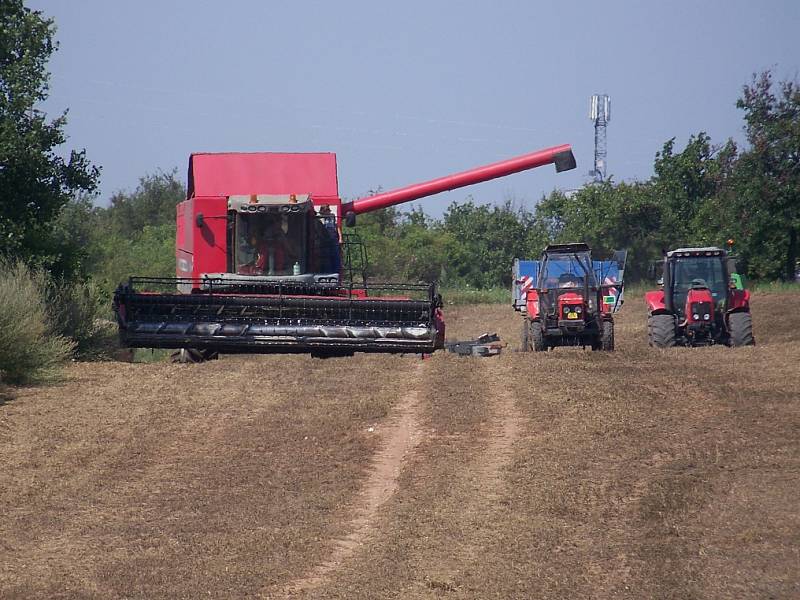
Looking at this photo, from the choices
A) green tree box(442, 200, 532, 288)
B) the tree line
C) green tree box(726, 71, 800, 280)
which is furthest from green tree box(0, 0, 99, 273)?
green tree box(442, 200, 532, 288)

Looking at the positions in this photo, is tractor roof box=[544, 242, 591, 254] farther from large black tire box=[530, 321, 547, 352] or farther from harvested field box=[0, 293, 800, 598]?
harvested field box=[0, 293, 800, 598]

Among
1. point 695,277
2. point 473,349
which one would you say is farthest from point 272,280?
point 695,277

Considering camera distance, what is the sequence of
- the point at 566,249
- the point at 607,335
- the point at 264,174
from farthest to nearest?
the point at 566,249
the point at 607,335
the point at 264,174

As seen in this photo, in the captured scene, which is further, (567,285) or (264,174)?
(567,285)

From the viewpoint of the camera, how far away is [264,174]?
58.0 feet

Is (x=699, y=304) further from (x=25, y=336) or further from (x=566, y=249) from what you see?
(x=25, y=336)

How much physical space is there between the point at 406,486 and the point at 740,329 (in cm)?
1345

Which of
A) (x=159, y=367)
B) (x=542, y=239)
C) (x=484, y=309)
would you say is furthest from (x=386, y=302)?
(x=542, y=239)

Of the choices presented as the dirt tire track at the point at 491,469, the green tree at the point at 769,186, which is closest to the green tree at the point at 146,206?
the green tree at the point at 769,186

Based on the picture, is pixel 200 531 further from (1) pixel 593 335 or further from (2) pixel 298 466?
(1) pixel 593 335

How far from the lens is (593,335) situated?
19750mm

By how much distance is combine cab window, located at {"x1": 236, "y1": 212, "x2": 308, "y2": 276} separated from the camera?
16.8 meters

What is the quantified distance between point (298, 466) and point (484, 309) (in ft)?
104

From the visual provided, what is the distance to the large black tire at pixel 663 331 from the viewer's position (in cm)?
2055
